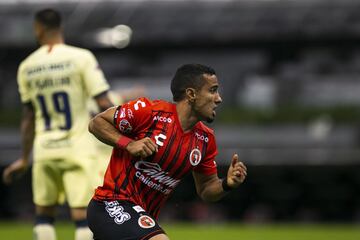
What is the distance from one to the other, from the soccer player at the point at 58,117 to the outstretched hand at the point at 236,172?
2226 millimetres

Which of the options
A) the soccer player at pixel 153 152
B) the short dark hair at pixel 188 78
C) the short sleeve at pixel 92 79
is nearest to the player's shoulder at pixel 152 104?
the soccer player at pixel 153 152

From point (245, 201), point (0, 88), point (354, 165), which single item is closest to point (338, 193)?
point (354, 165)

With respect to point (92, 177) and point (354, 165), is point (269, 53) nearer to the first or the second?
point (354, 165)

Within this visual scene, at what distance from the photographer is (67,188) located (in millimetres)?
8961

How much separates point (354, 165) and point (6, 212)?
933 centimetres

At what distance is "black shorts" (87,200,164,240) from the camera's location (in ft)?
22.0

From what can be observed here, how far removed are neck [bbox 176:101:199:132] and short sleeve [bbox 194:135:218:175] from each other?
24 centimetres

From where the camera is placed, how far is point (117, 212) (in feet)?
22.6

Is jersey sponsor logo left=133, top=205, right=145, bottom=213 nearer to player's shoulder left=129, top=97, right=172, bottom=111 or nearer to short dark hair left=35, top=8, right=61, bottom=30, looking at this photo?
player's shoulder left=129, top=97, right=172, bottom=111

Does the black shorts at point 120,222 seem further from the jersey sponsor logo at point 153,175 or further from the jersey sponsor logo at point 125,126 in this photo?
the jersey sponsor logo at point 125,126

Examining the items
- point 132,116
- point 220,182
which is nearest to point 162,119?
point 132,116

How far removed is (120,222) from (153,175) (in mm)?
435

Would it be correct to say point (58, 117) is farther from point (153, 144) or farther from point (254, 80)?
point (254, 80)

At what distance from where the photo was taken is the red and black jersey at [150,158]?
→ 22.7ft
